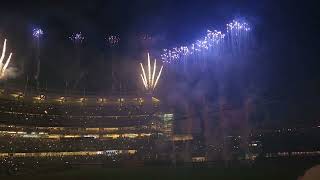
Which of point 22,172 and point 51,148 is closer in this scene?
point 22,172

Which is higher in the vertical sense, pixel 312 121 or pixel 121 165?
A: pixel 312 121

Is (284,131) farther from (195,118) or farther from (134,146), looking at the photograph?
(134,146)

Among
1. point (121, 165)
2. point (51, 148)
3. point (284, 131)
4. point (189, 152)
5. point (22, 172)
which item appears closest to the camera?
point (22, 172)

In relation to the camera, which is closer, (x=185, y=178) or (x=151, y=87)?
(x=185, y=178)

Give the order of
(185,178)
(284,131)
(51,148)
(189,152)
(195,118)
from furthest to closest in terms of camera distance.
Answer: (195,118) < (284,131) < (51,148) < (189,152) < (185,178)

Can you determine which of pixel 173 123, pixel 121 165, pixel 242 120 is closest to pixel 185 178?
pixel 121 165

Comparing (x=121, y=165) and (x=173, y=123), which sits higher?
(x=173, y=123)

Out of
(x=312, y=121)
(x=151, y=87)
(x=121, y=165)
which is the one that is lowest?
(x=121, y=165)

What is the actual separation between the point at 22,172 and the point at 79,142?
3378cm

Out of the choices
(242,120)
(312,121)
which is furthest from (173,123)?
(312,121)

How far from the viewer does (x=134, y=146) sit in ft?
260

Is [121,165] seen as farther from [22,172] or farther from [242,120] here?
[242,120]

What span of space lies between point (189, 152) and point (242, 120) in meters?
15.3

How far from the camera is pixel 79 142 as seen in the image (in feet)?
256
